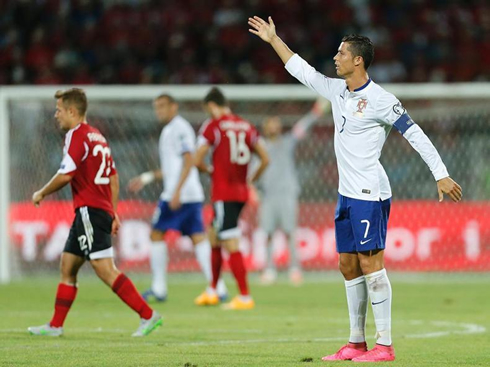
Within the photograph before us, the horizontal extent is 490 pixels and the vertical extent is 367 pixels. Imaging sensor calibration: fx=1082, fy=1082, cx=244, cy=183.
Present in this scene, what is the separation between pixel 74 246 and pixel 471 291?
712cm

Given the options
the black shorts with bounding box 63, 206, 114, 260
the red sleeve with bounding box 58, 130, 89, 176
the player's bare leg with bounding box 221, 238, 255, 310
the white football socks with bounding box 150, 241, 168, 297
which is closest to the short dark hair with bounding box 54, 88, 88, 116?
the red sleeve with bounding box 58, 130, 89, 176

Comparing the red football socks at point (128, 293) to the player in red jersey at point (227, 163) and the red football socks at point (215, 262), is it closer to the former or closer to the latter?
the player in red jersey at point (227, 163)

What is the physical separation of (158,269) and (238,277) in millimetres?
1348

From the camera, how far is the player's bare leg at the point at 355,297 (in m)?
6.90

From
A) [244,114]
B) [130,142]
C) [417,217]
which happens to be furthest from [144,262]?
[417,217]

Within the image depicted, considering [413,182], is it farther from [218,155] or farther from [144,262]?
[218,155]

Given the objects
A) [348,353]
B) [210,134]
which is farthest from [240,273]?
[348,353]

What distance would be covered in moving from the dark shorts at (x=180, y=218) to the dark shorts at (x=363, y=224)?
19.1 feet

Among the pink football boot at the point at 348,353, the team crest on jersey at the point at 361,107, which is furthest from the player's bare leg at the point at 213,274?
the team crest on jersey at the point at 361,107

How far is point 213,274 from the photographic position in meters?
12.1

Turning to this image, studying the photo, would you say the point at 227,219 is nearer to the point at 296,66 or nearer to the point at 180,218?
the point at 180,218

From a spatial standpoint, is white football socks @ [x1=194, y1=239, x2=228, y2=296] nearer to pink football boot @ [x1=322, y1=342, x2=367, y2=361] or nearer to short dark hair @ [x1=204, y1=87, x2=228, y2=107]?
short dark hair @ [x1=204, y1=87, x2=228, y2=107]

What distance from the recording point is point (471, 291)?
547 inches

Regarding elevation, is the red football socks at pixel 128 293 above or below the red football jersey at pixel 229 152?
below
